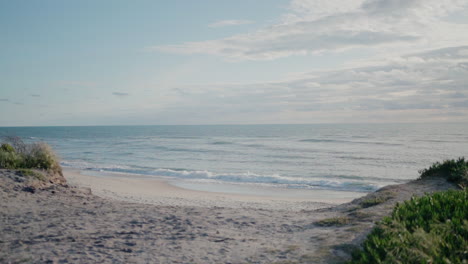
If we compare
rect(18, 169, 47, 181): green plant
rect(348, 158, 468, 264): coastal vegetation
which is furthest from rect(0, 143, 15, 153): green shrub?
rect(348, 158, 468, 264): coastal vegetation

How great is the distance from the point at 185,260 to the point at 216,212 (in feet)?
10.6

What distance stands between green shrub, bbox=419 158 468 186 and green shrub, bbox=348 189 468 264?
4.39 meters

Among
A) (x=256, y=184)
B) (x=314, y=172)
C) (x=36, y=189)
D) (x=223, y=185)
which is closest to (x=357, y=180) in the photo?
(x=314, y=172)

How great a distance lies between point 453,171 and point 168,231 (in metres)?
7.94

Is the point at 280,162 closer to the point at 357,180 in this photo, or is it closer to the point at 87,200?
the point at 357,180

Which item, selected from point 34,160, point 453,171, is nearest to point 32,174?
point 34,160

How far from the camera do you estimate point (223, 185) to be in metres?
19.7

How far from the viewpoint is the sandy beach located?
5.05 metres

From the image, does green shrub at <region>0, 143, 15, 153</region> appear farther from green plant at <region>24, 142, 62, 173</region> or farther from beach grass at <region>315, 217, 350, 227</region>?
beach grass at <region>315, 217, 350, 227</region>

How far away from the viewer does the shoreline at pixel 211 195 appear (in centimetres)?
1373

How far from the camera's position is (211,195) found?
16.1 meters

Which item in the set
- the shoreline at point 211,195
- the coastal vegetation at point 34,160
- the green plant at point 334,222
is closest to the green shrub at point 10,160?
the coastal vegetation at point 34,160

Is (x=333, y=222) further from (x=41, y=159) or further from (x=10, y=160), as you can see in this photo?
(x=10, y=160)

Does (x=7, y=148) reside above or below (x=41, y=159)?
above
